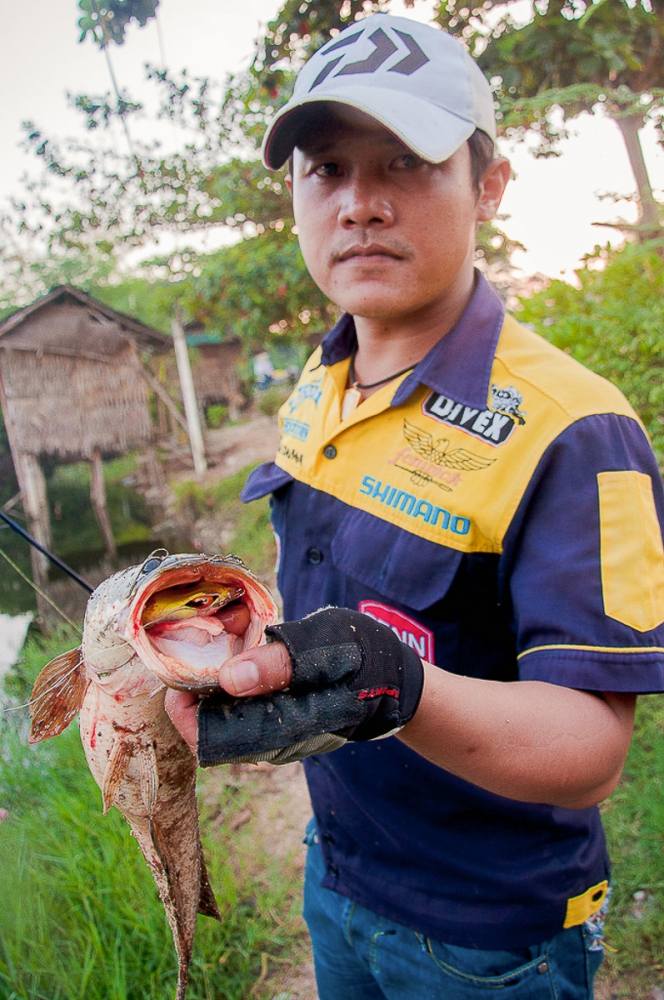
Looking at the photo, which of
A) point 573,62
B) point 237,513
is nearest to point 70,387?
point 237,513

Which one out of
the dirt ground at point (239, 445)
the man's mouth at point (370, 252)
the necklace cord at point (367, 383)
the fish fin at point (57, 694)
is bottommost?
the dirt ground at point (239, 445)

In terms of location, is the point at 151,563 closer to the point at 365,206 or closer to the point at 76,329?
the point at 365,206

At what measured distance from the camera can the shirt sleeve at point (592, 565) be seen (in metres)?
1.25

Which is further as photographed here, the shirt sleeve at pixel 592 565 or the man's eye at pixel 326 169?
the man's eye at pixel 326 169

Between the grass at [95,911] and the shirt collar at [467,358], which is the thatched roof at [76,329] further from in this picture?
the shirt collar at [467,358]

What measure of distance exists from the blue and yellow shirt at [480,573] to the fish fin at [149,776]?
0.52 meters

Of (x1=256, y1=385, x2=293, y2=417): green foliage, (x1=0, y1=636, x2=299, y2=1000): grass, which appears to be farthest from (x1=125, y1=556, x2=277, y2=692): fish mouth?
(x1=256, y1=385, x2=293, y2=417): green foliage

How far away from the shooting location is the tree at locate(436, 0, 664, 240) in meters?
4.54

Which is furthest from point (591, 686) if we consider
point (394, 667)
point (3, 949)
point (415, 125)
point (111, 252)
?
point (111, 252)

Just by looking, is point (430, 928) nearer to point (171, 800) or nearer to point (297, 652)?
point (171, 800)

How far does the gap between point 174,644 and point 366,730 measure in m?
0.36

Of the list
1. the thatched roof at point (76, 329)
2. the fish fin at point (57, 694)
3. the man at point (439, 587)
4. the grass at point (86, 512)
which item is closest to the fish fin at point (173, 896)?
the fish fin at point (57, 694)

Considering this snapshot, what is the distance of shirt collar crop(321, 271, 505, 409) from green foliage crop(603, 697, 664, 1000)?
8.58ft

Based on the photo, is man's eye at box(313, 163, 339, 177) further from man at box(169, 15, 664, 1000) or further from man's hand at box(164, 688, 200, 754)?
man's hand at box(164, 688, 200, 754)
